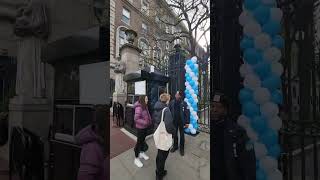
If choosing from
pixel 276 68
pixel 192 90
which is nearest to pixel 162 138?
pixel 192 90

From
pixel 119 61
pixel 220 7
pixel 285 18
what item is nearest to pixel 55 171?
pixel 119 61

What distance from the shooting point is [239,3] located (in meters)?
1.53

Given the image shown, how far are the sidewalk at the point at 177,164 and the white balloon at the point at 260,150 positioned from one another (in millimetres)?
284

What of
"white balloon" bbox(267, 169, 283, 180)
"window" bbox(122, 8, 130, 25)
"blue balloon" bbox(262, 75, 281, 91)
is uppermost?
"window" bbox(122, 8, 130, 25)

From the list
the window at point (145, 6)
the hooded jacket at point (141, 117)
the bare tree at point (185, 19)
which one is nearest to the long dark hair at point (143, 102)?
the hooded jacket at point (141, 117)

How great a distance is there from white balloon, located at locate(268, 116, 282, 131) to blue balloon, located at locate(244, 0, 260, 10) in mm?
657

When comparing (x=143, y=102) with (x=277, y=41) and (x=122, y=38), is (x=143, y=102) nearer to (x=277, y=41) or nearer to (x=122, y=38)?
(x=122, y=38)

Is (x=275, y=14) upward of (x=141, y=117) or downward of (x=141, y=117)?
upward

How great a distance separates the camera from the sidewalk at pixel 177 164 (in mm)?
1518

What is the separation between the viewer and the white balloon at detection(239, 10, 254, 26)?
4.83 ft

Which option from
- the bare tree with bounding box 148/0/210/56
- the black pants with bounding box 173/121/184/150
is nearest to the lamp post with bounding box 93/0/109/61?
the bare tree with bounding box 148/0/210/56

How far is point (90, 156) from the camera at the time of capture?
5.11 feet

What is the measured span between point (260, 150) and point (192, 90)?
542 millimetres

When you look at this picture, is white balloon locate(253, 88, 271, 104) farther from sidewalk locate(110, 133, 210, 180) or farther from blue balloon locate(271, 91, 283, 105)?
sidewalk locate(110, 133, 210, 180)
